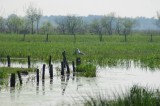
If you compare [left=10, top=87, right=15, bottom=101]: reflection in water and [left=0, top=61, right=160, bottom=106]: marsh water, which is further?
[left=10, top=87, right=15, bottom=101]: reflection in water

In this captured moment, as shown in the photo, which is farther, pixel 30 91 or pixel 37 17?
pixel 37 17

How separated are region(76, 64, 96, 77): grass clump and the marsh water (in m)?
0.48

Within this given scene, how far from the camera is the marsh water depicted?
2139 centimetres

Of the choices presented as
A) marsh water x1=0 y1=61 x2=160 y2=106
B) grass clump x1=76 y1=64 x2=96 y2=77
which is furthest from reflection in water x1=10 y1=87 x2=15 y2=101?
grass clump x1=76 y1=64 x2=96 y2=77

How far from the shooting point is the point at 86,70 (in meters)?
33.2


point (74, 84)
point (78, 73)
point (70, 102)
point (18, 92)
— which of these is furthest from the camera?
point (78, 73)

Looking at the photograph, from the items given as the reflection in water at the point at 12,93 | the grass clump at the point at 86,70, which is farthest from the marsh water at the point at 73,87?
the grass clump at the point at 86,70

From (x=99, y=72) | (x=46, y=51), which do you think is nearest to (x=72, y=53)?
(x=46, y=51)

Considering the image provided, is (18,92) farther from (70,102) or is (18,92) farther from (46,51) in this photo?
(46,51)

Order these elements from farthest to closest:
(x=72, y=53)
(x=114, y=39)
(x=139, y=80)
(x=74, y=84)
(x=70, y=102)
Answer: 1. (x=114, y=39)
2. (x=72, y=53)
3. (x=139, y=80)
4. (x=74, y=84)
5. (x=70, y=102)

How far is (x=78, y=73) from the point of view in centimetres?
3303

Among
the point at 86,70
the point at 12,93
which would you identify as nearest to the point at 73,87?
the point at 12,93

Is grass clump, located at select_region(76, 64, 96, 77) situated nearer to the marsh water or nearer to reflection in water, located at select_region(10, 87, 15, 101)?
the marsh water

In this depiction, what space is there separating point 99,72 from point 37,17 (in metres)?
99.3
